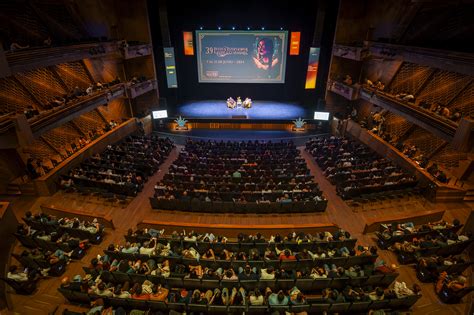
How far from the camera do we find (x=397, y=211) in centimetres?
1137

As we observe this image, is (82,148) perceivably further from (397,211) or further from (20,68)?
(397,211)

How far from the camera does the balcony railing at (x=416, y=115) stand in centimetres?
1169

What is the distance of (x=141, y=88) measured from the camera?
20469 mm

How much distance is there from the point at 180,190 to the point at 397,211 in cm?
948

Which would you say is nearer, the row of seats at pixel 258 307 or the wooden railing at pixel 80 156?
the row of seats at pixel 258 307

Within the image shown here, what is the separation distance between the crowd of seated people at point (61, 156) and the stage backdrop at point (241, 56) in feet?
28.4

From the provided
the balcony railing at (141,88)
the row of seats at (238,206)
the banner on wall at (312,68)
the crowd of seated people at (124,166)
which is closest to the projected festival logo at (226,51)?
the banner on wall at (312,68)

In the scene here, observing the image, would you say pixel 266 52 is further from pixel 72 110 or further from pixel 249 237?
pixel 249 237

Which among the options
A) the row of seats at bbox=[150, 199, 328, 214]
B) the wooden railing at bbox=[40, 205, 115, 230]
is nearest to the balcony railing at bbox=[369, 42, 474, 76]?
the row of seats at bbox=[150, 199, 328, 214]

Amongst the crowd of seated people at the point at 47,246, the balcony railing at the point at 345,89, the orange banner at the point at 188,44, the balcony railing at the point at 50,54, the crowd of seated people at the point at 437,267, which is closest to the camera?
the crowd of seated people at the point at 47,246

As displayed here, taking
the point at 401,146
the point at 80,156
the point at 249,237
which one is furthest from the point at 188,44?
the point at 249,237

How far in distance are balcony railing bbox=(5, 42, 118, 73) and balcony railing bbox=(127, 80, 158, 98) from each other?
112 inches

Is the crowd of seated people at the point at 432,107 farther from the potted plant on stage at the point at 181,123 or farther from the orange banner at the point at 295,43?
the potted plant on stage at the point at 181,123

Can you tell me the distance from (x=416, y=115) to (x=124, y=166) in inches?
618
